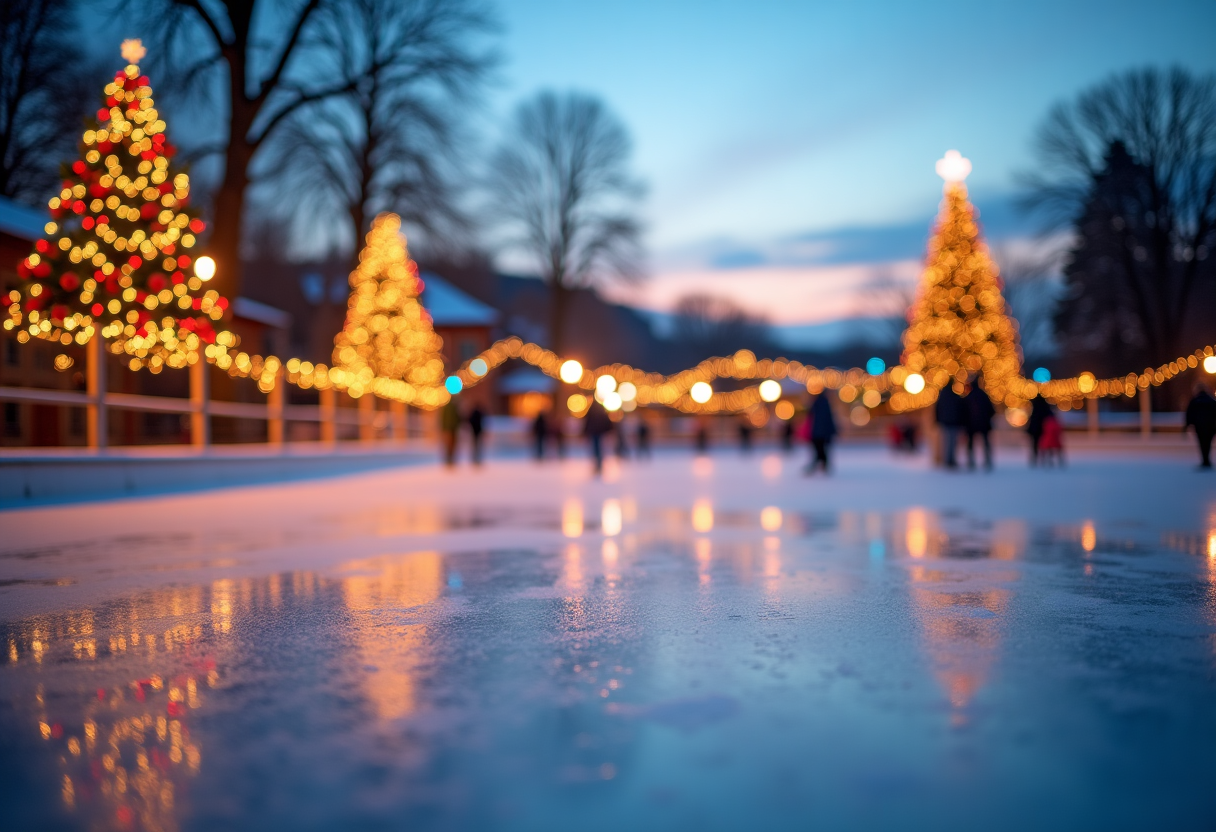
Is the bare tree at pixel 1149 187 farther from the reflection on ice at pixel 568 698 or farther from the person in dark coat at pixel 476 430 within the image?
the reflection on ice at pixel 568 698

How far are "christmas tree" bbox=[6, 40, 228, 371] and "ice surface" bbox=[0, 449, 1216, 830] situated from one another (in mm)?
6191

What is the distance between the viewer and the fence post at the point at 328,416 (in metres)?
17.3

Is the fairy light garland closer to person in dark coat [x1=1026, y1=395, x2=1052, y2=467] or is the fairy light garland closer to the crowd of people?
the crowd of people

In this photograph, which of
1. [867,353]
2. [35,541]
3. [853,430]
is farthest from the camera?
[867,353]

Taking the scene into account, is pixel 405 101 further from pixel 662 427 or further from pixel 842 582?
pixel 662 427

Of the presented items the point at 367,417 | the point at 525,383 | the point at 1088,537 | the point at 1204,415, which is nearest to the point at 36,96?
the point at 367,417

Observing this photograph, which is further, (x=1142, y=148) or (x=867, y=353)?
(x=867, y=353)

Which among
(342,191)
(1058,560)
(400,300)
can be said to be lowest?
(1058,560)

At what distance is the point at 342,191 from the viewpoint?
79.8ft

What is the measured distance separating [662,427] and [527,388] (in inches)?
473

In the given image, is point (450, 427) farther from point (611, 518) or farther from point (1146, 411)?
point (1146, 411)

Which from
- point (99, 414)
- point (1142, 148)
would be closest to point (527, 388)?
point (1142, 148)

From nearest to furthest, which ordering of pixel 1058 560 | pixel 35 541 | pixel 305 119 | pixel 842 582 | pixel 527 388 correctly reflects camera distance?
pixel 842 582 → pixel 1058 560 → pixel 35 541 → pixel 305 119 → pixel 527 388

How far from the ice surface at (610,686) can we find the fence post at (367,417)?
13.6 m
